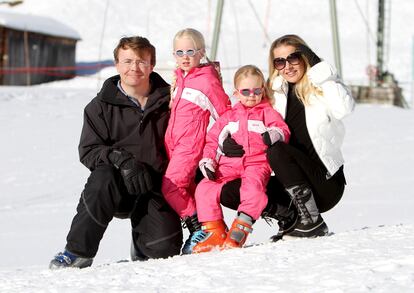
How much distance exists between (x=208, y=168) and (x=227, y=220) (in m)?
2.79

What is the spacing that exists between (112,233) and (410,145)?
5.07 metres

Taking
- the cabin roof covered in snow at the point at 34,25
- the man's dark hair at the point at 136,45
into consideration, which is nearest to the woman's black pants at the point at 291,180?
the man's dark hair at the point at 136,45

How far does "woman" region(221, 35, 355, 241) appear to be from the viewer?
344 centimetres

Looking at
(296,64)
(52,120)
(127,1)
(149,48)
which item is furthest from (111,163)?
(127,1)

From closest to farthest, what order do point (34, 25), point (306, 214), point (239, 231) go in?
point (239, 231)
point (306, 214)
point (34, 25)

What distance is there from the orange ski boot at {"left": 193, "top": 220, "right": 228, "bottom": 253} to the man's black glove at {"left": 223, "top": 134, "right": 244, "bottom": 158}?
0.32 meters

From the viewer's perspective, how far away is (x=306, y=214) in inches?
138

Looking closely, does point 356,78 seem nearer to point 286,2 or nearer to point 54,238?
point 286,2

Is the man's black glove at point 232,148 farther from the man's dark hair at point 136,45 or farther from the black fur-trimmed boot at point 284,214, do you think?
the man's dark hair at point 136,45

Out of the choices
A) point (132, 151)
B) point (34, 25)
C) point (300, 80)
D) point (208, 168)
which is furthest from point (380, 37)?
point (208, 168)

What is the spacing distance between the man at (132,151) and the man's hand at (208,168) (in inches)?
10.0

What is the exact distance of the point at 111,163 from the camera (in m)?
3.52

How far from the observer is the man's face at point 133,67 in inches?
146

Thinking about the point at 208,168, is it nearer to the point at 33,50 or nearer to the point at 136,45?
the point at 136,45
